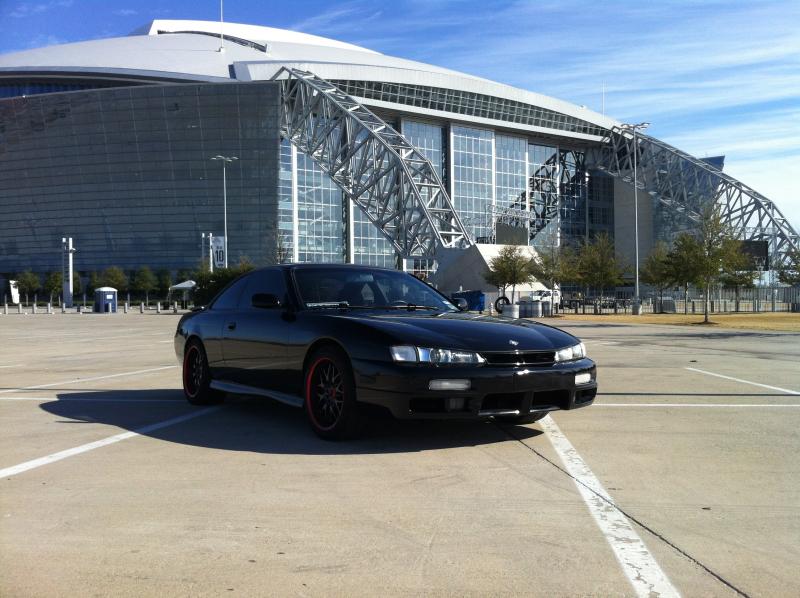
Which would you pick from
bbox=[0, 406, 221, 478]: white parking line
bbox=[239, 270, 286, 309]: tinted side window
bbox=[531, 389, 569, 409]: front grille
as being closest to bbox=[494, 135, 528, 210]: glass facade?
bbox=[239, 270, 286, 309]: tinted side window

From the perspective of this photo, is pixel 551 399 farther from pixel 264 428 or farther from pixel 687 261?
pixel 687 261

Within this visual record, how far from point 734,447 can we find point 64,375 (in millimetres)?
9955

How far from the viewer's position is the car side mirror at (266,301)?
6.83 m

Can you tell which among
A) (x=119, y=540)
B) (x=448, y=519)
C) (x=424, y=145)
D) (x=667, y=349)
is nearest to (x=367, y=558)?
(x=448, y=519)

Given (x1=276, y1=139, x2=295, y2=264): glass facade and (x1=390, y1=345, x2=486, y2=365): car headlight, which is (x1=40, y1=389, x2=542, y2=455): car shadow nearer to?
(x1=390, y1=345, x2=486, y2=365): car headlight

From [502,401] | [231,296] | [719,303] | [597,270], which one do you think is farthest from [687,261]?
[502,401]

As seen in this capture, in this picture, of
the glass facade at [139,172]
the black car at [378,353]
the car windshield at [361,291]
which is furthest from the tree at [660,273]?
the black car at [378,353]

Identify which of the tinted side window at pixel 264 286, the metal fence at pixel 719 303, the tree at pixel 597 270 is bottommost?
the metal fence at pixel 719 303

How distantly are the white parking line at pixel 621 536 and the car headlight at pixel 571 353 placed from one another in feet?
2.58

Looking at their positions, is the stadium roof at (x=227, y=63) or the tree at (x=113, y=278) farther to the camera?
the tree at (x=113, y=278)

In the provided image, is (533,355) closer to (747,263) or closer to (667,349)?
(667,349)

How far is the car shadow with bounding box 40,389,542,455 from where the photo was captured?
596cm

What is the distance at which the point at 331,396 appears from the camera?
19.9 ft

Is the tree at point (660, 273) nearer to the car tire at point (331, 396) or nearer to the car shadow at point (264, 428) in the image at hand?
the car shadow at point (264, 428)
